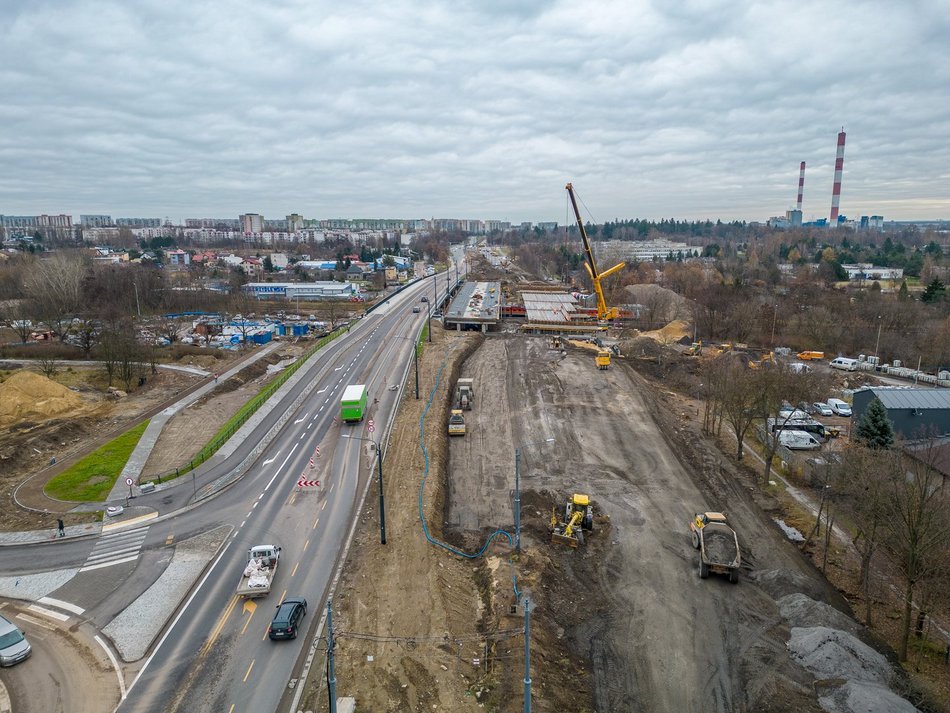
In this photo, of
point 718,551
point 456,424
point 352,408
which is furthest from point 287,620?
point 456,424

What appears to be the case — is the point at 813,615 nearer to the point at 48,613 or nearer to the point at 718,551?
the point at 718,551

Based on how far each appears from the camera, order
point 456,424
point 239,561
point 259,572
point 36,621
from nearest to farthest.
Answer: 1. point 36,621
2. point 259,572
3. point 239,561
4. point 456,424

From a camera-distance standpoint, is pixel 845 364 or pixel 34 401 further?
pixel 845 364

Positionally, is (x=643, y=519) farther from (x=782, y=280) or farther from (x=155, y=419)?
(x=782, y=280)

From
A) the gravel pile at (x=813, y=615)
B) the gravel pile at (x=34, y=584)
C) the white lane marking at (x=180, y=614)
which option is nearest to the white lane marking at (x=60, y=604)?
the gravel pile at (x=34, y=584)

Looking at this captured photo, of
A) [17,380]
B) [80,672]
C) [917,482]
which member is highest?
[917,482]

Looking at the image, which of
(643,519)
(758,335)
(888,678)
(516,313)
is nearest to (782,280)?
(758,335)

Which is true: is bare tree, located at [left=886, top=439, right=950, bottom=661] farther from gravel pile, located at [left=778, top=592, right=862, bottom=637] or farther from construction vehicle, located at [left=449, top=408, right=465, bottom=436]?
construction vehicle, located at [left=449, top=408, right=465, bottom=436]
